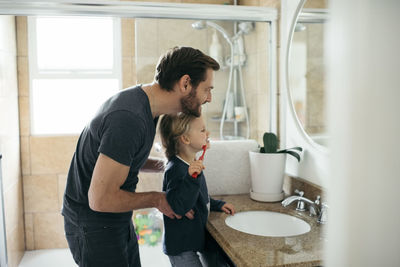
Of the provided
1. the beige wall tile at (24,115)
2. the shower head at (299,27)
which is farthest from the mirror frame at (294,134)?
the beige wall tile at (24,115)

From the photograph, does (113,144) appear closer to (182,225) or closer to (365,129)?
(182,225)

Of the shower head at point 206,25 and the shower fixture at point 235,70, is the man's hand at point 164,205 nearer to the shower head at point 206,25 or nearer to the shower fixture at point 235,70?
the shower fixture at point 235,70

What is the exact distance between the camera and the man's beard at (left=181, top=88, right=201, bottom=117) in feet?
3.88

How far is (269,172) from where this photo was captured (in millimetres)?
1511

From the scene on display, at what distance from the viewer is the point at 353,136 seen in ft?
0.62

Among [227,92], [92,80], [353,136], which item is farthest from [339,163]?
[92,80]

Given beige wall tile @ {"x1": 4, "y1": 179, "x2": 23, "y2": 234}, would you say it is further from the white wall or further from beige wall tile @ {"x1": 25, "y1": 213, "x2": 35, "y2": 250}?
the white wall

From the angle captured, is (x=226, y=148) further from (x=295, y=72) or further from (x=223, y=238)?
(x=223, y=238)

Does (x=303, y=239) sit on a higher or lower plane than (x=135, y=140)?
lower

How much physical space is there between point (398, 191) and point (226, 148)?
1.48 meters

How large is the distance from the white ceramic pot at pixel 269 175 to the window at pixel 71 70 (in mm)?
1807

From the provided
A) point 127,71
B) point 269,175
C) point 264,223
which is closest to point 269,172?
point 269,175

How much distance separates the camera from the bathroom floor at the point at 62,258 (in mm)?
2508

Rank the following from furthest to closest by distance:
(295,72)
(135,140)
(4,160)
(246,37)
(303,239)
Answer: (4,160) → (246,37) → (295,72) → (303,239) → (135,140)
